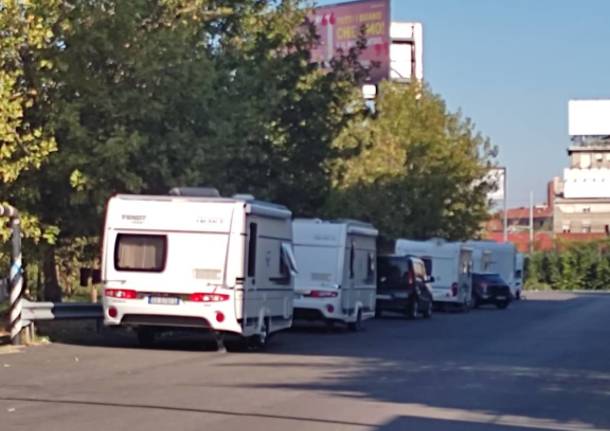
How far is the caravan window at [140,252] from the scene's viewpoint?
912 inches

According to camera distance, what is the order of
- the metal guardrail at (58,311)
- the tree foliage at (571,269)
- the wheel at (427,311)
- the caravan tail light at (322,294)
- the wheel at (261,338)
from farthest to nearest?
the tree foliage at (571,269) → the wheel at (427,311) → the caravan tail light at (322,294) → the wheel at (261,338) → the metal guardrail at (58,311)

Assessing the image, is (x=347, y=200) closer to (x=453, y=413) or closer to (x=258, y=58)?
(x=258, y=58)

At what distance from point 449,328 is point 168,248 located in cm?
1445

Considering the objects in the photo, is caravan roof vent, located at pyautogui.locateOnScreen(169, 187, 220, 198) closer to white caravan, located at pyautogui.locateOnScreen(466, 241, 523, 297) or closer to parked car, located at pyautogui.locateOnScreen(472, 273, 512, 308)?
parked car, located at pyautogui.locateOnScreen(472, 273, 512, 308)

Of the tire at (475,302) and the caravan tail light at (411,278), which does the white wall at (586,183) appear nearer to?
the tire at (475,302)

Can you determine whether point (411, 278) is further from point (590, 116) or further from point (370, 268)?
point (590, 116)

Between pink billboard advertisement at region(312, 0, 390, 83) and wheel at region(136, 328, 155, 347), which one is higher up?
pink billboard advertisement at region(312, 0, 390, 83)

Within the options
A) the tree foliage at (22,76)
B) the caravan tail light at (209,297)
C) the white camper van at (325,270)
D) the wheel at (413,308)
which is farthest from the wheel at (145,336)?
the wheel at (413,308)

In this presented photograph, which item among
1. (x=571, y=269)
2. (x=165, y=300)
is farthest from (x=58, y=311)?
(x=571, y=269)

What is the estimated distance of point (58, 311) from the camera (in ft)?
81.5

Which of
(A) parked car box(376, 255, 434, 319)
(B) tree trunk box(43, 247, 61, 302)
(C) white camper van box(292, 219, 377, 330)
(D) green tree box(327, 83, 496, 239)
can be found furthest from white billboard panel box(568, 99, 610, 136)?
(B) tree trunk box(43, 247, 61, 302)

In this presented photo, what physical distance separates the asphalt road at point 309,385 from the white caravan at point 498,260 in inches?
1318

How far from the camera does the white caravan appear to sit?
205ft

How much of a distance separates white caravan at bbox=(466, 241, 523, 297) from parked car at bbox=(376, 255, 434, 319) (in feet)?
66.7
